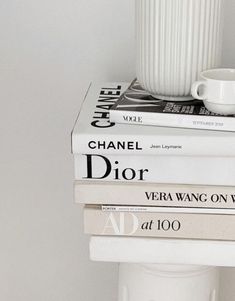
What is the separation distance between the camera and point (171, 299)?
0.91 metres

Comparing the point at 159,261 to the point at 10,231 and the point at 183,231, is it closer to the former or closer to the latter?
the point at 183,231

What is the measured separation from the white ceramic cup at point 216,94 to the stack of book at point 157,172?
0.01 meters

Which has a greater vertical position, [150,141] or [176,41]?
[176,41]

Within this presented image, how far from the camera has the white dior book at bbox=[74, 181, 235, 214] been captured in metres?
0.82

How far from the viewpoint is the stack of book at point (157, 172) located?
2.61 feet

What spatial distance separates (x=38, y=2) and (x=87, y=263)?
0.48m

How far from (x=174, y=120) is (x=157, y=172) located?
0.07m

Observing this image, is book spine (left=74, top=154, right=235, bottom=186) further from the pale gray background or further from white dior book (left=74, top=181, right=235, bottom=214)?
the pale gray background

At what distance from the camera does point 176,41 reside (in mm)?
834

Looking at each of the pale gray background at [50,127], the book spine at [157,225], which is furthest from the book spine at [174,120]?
the pale gray background at [50,127]

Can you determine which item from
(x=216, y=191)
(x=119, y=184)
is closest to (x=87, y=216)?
(x=119, y=184)

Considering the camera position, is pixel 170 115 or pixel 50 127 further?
pixel 50 127

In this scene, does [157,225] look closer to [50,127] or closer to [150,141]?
[150,141]

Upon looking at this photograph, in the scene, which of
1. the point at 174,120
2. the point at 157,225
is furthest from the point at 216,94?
the point at 157,225
